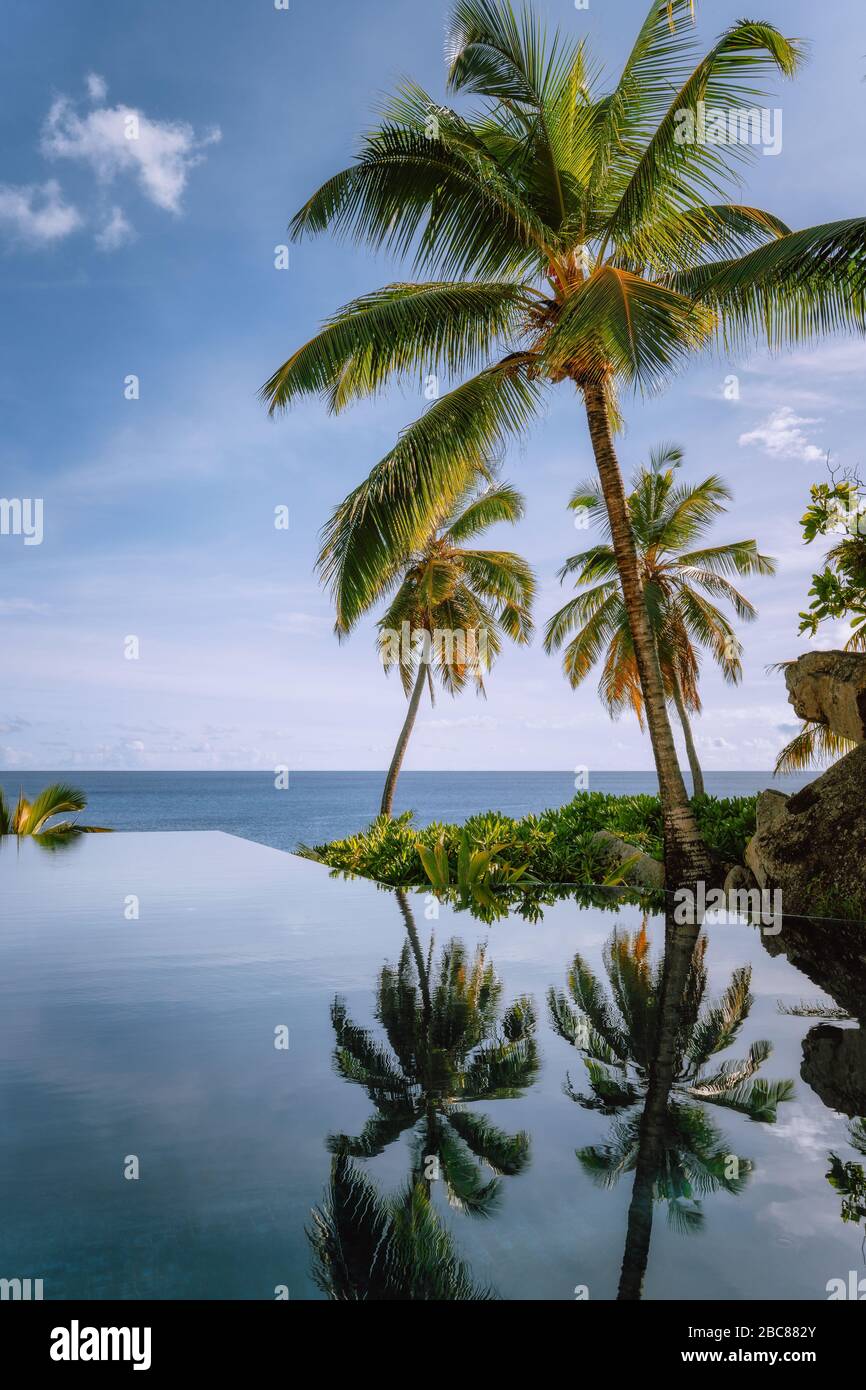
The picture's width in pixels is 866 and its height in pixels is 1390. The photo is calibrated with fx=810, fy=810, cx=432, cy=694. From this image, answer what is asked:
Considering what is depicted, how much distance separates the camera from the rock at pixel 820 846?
7281mm

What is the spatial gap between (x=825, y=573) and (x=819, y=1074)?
226 inches

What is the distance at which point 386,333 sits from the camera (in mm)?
8352

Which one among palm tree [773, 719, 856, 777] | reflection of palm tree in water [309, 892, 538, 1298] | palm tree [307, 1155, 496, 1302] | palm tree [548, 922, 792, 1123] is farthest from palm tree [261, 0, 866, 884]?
palm tree [307, 1155, 496, 1302]

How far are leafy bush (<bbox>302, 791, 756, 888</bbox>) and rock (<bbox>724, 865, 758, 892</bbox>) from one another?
0.87m

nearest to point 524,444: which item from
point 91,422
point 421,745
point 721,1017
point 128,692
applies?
point 721,1017

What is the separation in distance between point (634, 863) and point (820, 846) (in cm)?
246

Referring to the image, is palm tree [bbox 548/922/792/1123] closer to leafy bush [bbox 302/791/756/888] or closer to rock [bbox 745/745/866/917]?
rock [bbox 745/745/866/917]

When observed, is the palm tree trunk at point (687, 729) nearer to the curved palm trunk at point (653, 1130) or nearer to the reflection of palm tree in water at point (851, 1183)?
the curved palm trunk at point (653, 1130)

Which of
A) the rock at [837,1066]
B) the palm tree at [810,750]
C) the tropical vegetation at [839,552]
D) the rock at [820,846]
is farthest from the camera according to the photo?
the palm tree at [810,750]

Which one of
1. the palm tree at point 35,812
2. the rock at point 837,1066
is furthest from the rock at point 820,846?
the palm tree at point 35,812

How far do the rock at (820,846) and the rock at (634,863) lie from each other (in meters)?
1.21

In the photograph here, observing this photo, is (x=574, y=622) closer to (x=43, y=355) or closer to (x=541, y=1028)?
(x=541, y=1028)

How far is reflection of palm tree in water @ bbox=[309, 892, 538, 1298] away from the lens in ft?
5.97
